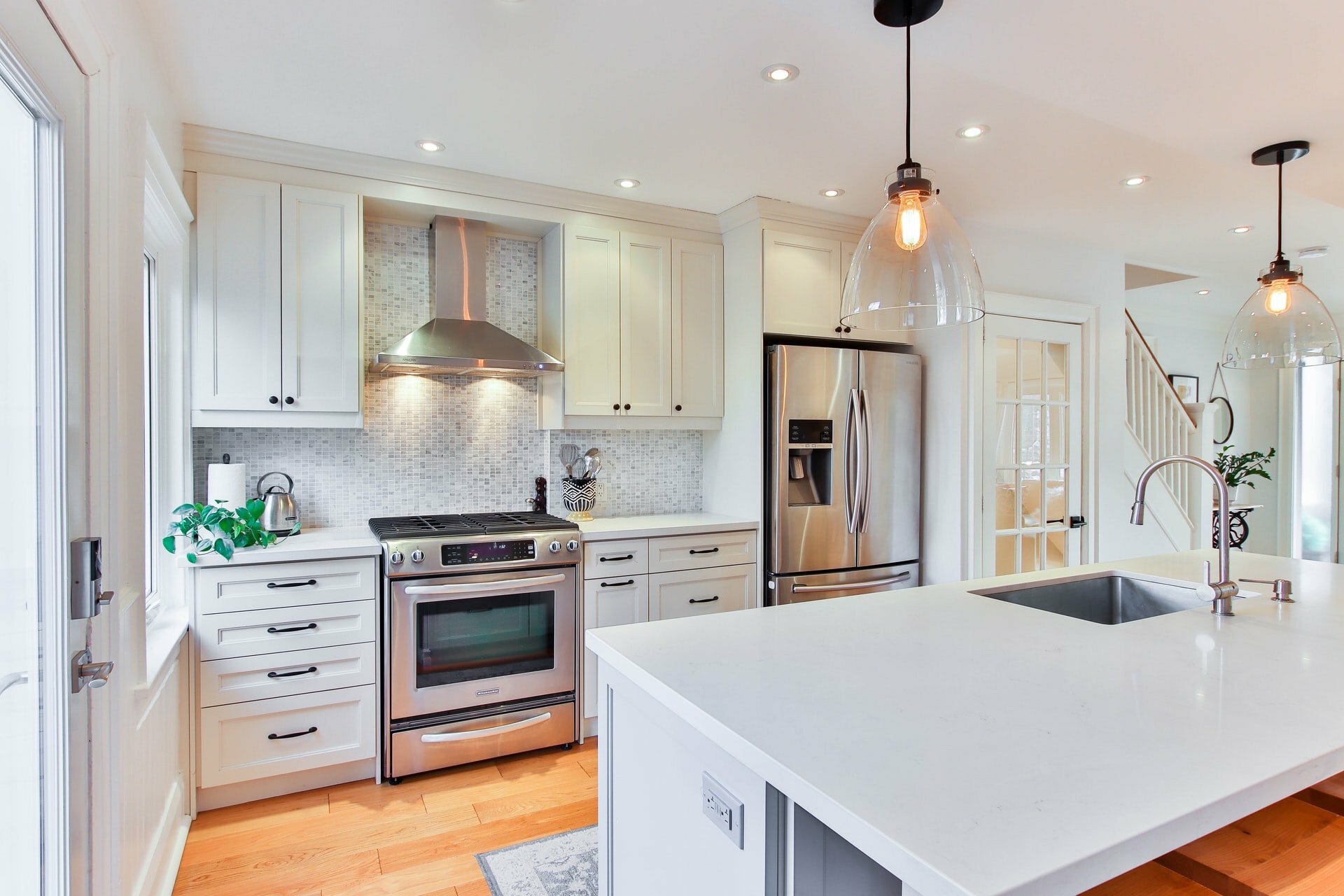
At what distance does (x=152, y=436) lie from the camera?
239cm

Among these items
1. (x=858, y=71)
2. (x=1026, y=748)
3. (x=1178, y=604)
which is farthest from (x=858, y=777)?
(x=858, y=71)

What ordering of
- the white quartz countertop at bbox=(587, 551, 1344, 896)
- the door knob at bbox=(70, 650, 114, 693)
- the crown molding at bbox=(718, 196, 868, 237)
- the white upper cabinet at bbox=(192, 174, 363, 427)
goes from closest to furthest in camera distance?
1. the white quartz countertop at bbox=(587, 551, 1344, 896)
2. the door knob at bbox=(70, 650, 114, 693)
3. the white upper cabinet at bbox=(192, 174, 363, 427)
4. the crown molding at bbox=(718, 196, 868, 237)

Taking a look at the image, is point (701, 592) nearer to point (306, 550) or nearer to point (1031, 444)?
point (306, 550)

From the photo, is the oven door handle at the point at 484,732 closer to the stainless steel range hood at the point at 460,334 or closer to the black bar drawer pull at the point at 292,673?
the black bar drawer pull at the point at 292,673

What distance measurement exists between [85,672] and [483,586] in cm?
159

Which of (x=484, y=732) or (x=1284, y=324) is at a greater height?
(x=1284, y=324)

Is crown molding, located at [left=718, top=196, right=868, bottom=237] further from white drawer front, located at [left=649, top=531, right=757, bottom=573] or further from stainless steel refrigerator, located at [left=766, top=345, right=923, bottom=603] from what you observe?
white drawer front, located at [left=649, top=531, right=757, bottom=573]

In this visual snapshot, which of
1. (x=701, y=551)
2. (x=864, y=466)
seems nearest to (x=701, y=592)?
(x=701, y=551)

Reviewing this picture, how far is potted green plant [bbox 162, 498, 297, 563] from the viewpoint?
7.97ft

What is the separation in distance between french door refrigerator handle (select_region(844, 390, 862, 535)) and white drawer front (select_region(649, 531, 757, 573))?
0.48m

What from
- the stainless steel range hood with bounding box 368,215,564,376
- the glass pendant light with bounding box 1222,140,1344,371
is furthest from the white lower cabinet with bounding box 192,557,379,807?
the glass pendant light with bounding box 1222,140,1344,371

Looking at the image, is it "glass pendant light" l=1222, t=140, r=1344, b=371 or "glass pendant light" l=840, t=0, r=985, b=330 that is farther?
"glass pendant light" l=1222, t=140, r=1344, b=371

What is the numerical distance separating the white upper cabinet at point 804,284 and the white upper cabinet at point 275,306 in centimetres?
183

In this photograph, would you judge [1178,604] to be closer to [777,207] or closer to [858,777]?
[858,777]
